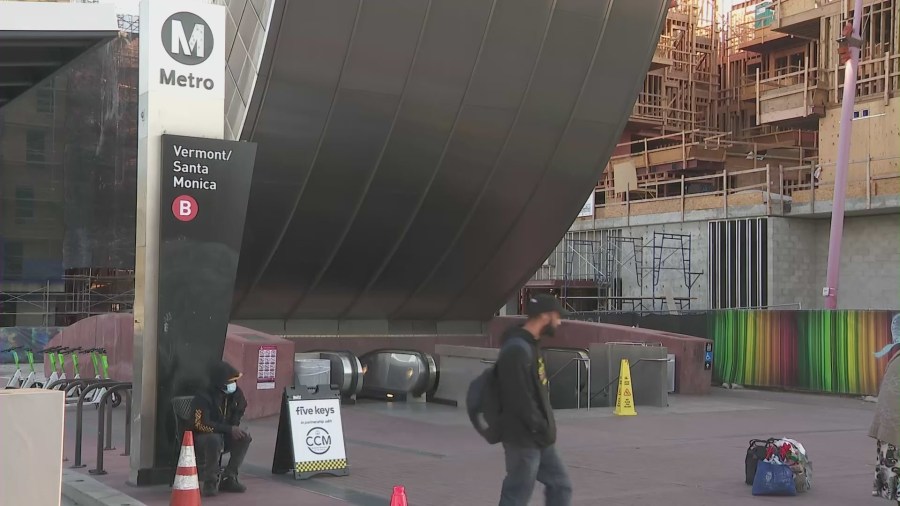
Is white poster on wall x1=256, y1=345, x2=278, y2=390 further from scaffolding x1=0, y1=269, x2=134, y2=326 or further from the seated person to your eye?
scaffolding x1=0, y1=269, x2=134, y2=326

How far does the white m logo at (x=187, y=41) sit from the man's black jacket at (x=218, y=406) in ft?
10.7

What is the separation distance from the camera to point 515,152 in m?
21.0

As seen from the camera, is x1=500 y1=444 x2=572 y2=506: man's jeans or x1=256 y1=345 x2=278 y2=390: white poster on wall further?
x1=256 y1=345 x2=278 y2=390: white poster on wall

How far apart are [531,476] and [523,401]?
1.74 ft

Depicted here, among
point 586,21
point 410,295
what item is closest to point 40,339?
point 410,295

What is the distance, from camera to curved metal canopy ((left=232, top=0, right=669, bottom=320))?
1859cm

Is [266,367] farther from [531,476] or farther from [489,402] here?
[531,476]

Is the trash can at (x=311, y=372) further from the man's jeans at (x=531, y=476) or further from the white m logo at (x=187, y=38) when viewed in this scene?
the man's jeans at (x=531, y=476)

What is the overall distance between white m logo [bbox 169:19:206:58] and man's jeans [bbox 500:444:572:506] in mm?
5679

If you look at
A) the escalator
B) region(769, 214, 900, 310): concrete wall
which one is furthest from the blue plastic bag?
region(769, 214, 900, 310): concrete wall

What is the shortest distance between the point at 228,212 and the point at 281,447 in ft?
8.49

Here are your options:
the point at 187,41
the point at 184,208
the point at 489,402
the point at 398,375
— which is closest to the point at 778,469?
the point at 489,402

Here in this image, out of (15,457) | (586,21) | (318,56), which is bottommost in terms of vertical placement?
(15,457)

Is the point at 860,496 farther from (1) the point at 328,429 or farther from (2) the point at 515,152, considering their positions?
(2) the point at 515,152
